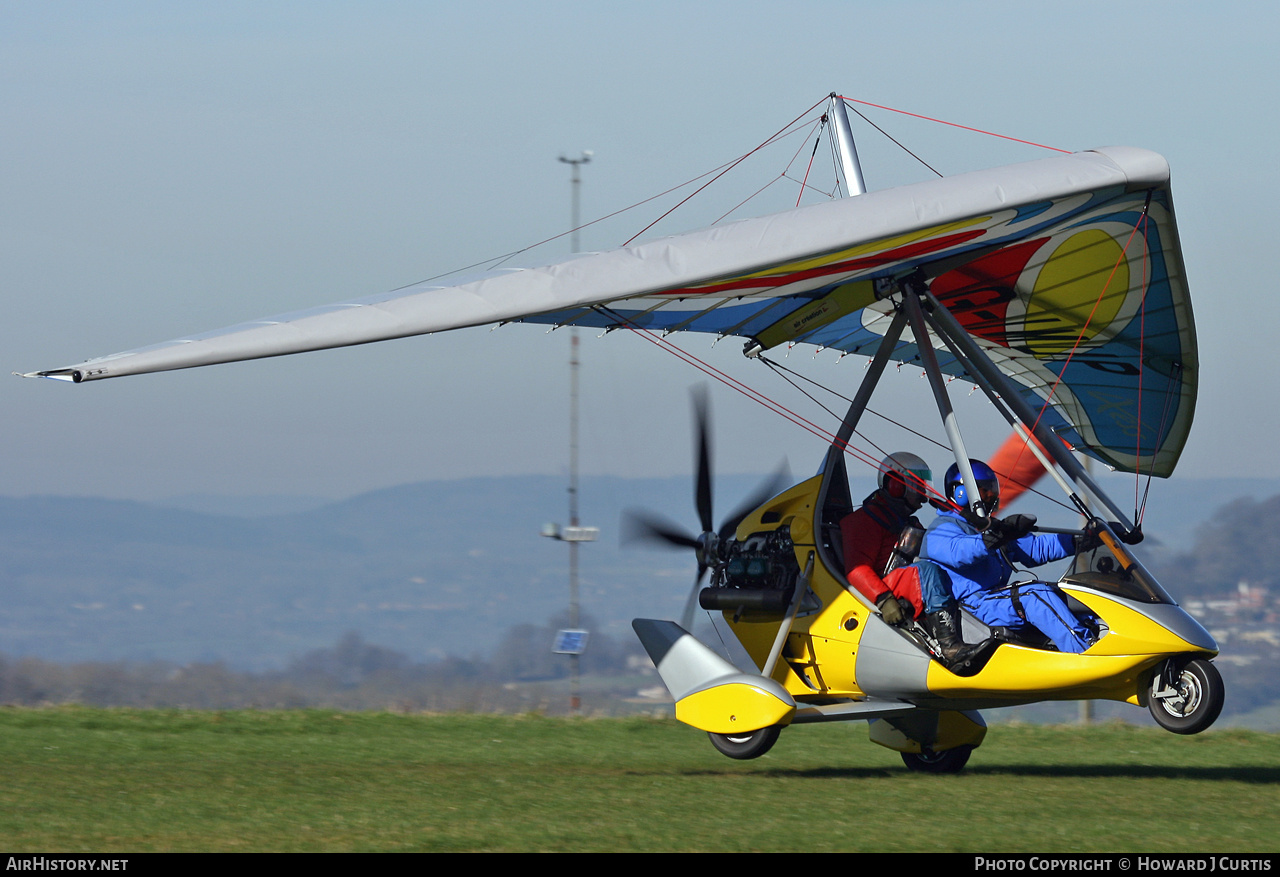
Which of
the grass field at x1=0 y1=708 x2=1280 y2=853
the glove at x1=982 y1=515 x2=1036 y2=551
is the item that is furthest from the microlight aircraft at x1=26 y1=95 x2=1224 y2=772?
the grass field at x1=0 y1=708 x2=1280 y2=853

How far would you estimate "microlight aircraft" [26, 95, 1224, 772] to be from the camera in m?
8.45

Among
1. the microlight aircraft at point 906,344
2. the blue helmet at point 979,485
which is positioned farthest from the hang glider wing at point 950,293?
the blue helmet at point 979,485

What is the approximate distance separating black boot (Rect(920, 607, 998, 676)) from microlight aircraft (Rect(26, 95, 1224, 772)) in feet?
0.19

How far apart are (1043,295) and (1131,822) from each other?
16.5 ft

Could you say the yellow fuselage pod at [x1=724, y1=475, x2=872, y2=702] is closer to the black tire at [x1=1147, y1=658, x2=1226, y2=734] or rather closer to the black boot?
the black boot

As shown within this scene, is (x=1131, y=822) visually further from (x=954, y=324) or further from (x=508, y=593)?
(x=508, y=593)

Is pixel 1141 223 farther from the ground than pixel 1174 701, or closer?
farther from the ground

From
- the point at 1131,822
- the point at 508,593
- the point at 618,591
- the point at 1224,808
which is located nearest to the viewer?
the point at 1131,822

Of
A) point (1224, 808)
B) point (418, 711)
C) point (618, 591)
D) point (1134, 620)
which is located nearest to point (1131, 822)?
point (1224, 808)

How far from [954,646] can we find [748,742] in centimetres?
183

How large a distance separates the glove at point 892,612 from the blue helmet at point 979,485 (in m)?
0.88

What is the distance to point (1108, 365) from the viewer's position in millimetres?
12281

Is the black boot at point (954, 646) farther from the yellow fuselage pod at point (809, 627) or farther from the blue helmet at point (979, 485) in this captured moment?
the blue helmet at point (979, 485)

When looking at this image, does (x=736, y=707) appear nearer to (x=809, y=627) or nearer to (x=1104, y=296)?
(x=809, y=627)
